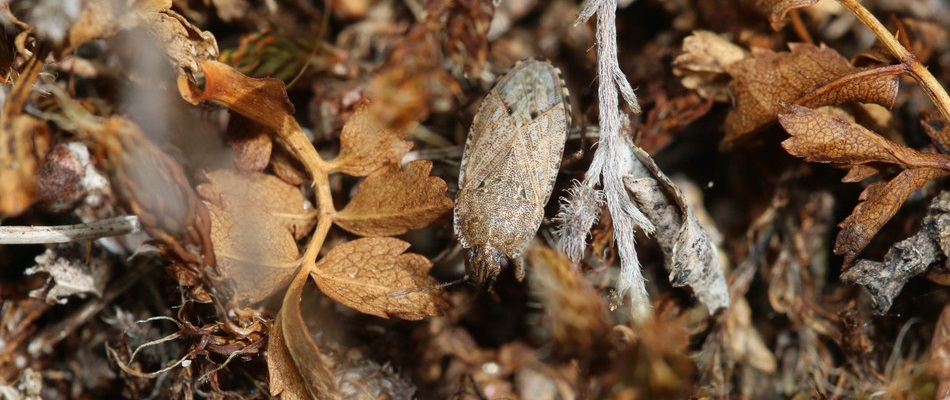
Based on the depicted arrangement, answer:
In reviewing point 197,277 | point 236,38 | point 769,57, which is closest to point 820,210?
point 769,57


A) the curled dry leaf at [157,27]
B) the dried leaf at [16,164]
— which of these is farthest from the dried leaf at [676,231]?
the dried leaf at [16,164]

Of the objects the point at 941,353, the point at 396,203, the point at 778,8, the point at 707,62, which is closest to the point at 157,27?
Answer: the point at 396,203

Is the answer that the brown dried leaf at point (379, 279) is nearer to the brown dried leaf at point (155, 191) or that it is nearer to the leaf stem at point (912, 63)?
the brown dried leaf at point (155, 191)

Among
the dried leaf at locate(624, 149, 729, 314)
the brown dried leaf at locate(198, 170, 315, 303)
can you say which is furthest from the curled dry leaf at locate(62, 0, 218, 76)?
the dried leaf at locate(624, 149, 729, 314)

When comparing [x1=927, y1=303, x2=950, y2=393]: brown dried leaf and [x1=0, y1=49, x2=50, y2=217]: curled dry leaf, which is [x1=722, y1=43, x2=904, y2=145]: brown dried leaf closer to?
[x1=927, y1=303, x2=950, y2=393]: brown dried leaf

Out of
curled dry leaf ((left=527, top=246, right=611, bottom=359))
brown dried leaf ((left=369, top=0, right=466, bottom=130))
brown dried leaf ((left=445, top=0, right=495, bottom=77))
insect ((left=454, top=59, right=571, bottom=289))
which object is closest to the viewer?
curled dry leaf ((left=527, top=246, right=611, bottom=359))

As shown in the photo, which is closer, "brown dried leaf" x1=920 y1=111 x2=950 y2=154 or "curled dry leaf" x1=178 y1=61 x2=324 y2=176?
"curled dry leaf" x1=178 y1=61 x2=324 y2=176

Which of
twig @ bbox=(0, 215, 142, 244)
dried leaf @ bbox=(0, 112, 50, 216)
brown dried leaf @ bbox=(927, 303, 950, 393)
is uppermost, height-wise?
dried leaf @ bbox=(0, 112, 50, 216)
